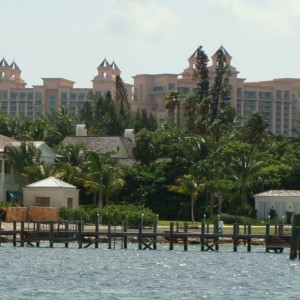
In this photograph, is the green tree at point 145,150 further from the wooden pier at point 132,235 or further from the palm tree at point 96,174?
the wooden pier at point 132,235

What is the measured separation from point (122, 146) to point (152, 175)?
43.7 feet

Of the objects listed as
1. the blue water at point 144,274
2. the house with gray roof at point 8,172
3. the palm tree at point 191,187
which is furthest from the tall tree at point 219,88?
the blue water at point 144,274

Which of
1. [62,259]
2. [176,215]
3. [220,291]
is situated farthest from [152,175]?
[220,291]

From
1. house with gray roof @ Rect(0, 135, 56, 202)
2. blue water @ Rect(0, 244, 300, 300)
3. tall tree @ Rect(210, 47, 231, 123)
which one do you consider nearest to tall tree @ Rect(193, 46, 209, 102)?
tall tree @ Rect(210, 47, 231, 123)

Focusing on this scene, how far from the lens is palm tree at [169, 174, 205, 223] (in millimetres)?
108488

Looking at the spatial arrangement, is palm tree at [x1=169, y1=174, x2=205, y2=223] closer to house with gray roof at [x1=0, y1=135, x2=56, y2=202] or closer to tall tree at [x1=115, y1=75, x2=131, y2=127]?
house with gray roof at [x1=0, y1=135, x2=56, y2=202]

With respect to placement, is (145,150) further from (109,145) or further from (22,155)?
(22,155)

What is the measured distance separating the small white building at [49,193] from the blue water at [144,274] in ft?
57.3

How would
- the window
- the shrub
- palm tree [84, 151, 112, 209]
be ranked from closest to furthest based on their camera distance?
the shrub < the window < palm tree [84, 151, 112, 209]

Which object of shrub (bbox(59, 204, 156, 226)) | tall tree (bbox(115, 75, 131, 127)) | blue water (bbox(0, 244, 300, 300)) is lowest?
blue water (bbox(0, 244, 300, 300))

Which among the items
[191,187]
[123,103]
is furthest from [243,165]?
[123,103]

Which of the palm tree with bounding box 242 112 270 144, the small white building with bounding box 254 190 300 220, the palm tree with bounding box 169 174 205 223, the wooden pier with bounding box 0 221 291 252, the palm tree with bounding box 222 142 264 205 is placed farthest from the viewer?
the palm tree with bounding box 242 112 270 144

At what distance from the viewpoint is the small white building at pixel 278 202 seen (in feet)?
359

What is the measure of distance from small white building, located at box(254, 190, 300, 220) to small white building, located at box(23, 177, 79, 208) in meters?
15.5
